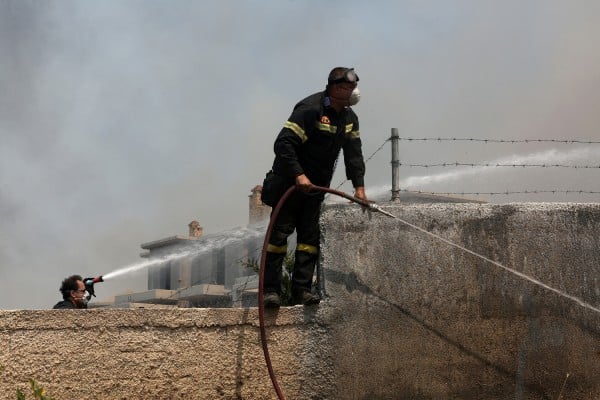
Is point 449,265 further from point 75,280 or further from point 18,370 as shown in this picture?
point 75,280

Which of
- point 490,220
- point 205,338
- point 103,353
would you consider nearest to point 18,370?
point 103,353

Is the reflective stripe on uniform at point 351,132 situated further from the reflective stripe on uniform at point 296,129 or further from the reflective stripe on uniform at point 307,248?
Answer: the reflective stripe on uniform at point 307,248

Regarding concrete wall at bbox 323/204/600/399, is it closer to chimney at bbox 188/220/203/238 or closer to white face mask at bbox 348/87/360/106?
white face mask at bbox 348/87/360/106

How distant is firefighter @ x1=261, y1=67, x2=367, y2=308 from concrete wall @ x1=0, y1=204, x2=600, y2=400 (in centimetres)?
15

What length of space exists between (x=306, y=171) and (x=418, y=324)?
1.18 m

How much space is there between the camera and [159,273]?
43.2 meters

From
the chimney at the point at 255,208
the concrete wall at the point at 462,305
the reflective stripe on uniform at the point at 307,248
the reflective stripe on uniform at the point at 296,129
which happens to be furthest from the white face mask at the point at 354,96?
the chimney at the point at 255,208

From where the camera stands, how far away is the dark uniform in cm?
468

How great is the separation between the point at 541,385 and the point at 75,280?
3.66 m

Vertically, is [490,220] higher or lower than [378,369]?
higher

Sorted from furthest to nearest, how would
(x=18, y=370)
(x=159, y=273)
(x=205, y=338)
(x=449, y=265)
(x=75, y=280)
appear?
(x=159, y=273), (x=75, y=280), (x=449, y=265), (x=205, y=338), (x=18, y=370)

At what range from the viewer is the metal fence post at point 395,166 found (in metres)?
6.51

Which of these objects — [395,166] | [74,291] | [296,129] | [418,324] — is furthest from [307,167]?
[74,291]

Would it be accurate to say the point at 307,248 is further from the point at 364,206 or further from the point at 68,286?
the point at 68,286
